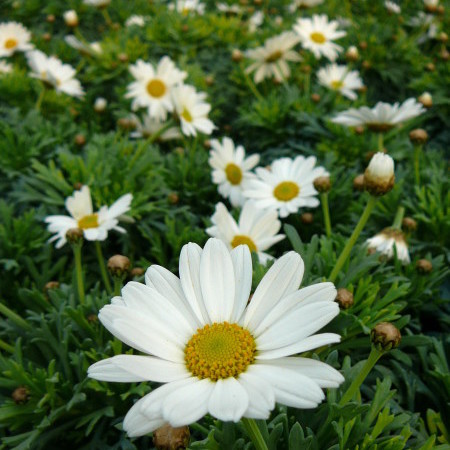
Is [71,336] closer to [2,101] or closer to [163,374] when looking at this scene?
[163,374]

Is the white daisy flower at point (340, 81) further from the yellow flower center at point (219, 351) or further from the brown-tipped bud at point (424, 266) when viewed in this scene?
the yellow flower center at point (219, 351)

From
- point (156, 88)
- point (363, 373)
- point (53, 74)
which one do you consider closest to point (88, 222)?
point (363, 373)

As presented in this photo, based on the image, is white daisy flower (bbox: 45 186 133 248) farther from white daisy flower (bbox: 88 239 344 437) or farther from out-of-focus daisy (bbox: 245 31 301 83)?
out-of-focus daisy (bbox: 245 31 301 83)

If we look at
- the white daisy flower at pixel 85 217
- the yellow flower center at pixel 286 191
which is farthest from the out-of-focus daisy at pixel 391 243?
the white daisy flower at pixel 85 217

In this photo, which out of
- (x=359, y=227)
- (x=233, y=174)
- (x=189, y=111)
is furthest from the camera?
(x=189, y=111)

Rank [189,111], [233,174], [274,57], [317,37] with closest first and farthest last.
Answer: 1. [233,174]
2. [189,111]
3. [274,57]
4. [317,37]

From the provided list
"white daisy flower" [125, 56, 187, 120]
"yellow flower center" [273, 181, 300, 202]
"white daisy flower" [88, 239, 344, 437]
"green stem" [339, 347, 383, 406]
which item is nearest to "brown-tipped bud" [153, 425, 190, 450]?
"white daisy flower" [88, 239, 344, 437]

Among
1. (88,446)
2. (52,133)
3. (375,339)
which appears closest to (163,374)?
(375,339)

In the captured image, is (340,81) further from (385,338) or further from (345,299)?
(385,338)
